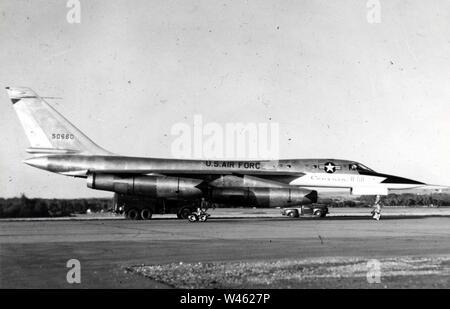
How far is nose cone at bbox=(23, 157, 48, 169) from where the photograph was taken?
77.6ft

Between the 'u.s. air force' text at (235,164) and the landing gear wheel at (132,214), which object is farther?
the landing gear wheel at (132,214)

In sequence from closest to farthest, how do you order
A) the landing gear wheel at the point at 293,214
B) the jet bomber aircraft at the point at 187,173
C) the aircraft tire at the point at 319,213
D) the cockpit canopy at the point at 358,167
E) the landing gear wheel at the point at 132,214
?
the jet bomber aircraft at the point at 187,173
the cockpit canopy at the point at 358,167
the landing gear wheel at the point at 132,214
the aircraft tire at the point at 319,213
the landing gear wheel at the point at 293,214

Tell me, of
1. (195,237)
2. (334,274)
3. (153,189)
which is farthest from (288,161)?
(334,274)

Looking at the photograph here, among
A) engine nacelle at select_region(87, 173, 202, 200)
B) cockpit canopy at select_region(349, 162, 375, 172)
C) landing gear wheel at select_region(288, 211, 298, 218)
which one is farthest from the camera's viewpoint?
landing gear wheel at select_region(288, 211, 298, 218)

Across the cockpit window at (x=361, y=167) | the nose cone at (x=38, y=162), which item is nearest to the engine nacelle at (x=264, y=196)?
the cockpit window at (x=361, y=167)

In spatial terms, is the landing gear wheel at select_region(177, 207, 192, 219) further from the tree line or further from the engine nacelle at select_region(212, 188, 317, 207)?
the tree line

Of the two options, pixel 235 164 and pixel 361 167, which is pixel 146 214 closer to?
pixel 235 164

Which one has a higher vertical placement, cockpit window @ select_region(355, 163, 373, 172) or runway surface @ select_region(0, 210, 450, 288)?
cockpit window @ select_region(355, 163, 373, 172)

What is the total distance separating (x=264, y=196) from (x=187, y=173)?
344 cm

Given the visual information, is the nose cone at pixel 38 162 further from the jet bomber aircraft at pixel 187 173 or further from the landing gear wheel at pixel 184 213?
the landing gear wheel at pixel 184 213

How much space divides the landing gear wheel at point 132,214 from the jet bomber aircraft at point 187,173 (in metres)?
0.32

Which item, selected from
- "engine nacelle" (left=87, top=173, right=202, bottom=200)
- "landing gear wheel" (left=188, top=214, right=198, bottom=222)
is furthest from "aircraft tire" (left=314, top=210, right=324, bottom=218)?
"landing gear wheel" (left=188, top=214, right=198, bottom=222)

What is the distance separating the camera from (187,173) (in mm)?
22859

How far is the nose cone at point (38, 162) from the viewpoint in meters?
23.7
